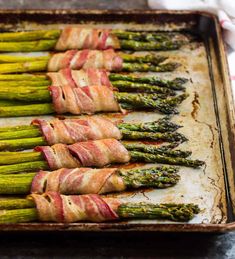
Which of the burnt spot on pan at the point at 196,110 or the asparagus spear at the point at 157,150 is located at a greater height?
the burnt spot on pan at the point at 196,110

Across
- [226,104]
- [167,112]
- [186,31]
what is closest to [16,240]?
[167,112]

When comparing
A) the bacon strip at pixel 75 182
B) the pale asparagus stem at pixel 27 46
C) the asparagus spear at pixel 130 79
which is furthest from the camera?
the pale asparagus stem at pixel 27 46

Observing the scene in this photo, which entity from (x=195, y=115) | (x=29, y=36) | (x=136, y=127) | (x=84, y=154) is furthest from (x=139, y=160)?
(x=29, y=36)

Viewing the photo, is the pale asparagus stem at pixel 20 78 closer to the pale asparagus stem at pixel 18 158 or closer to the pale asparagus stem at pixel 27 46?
the pale asparagus stem at pixel 27 46

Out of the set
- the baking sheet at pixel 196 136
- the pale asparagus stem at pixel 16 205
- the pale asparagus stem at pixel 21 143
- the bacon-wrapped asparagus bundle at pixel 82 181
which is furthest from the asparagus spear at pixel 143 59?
the pale asparagus stem at pixel 16 205

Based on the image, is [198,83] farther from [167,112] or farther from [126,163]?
[126,163]

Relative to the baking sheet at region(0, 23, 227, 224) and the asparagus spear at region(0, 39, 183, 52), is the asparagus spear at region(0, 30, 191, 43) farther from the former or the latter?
the baking sheet at region(0, 23, 227, 224)
